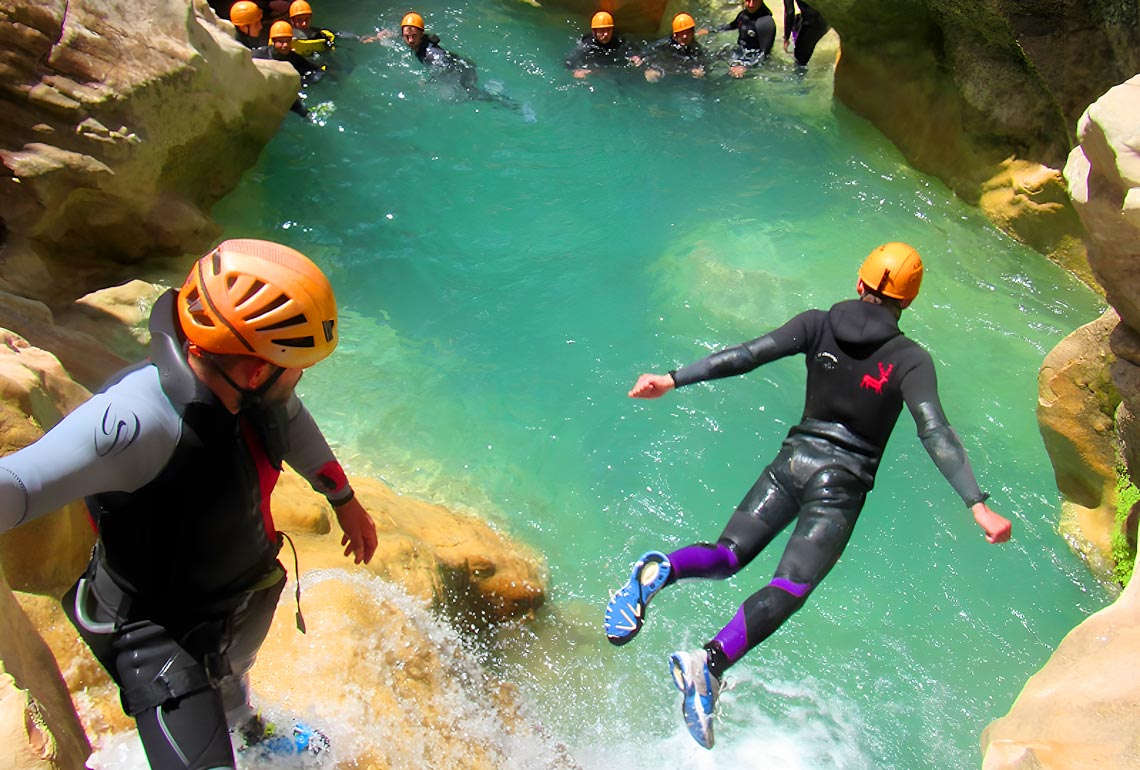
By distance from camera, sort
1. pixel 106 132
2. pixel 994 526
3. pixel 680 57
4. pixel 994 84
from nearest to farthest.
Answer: pixel 994 526 < pixel 106 132 < pixel 994 84 < pixel 680 57

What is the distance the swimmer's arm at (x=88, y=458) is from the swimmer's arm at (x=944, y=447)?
2732mm

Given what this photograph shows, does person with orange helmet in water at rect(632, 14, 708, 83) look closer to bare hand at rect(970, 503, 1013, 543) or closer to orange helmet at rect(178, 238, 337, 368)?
bare hand at rect(970, 503, 1013, 543)

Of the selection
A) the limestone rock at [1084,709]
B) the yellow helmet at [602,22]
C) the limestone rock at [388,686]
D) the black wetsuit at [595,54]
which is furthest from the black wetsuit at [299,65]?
the limestone rock at [1084,709]

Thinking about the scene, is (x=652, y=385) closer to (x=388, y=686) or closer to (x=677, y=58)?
(x=388, y=686)

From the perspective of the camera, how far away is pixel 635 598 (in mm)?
3549

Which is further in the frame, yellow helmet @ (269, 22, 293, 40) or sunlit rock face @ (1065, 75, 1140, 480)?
yellow helmet @ (269, 22, 293, 40)

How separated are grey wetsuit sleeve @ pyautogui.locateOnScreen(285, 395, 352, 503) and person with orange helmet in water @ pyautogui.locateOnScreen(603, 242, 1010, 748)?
1.29 metres

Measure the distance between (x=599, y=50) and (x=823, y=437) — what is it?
8240 millimetres

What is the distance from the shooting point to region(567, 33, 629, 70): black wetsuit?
10719 millimetres

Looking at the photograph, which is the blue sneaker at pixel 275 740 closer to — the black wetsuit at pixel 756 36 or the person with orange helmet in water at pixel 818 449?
the person with orange helmet in water at pixel 818 449

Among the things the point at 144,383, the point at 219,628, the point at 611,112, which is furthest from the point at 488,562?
the point at 611,112

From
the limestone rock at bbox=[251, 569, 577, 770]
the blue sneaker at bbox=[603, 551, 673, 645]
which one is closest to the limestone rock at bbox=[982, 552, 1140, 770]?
the blue sneaker at bbox=[603, 551, 673, 645]

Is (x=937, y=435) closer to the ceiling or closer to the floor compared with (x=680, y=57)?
closer to the ceiling

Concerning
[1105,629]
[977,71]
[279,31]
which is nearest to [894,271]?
[1105,629]
